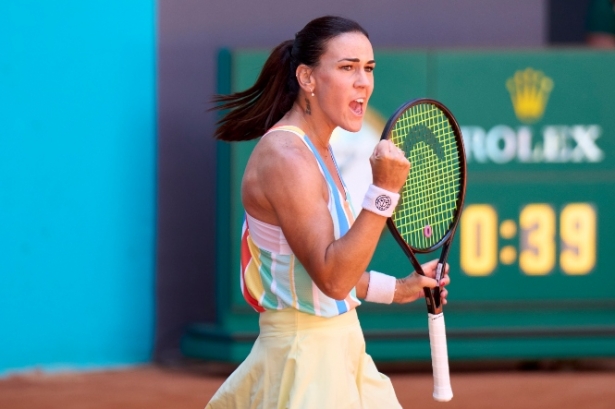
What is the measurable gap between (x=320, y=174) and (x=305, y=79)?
0.30 metres

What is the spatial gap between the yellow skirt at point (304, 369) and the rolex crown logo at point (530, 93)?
333cm

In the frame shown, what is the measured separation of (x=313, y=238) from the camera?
8.19 feet

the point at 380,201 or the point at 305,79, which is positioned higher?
the point at 305,79

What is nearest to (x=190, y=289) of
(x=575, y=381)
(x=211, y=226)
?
(x=211, y=226)

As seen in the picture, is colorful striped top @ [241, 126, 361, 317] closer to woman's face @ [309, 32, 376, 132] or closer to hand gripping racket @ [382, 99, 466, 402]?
woman's face @ [309, 32, 376, 132]

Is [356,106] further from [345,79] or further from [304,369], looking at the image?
[304,369]

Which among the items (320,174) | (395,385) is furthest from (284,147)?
(395,385)

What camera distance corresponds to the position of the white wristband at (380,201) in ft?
8.14

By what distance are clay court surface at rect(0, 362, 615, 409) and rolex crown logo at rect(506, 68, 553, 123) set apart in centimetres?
134

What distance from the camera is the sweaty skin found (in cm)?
247

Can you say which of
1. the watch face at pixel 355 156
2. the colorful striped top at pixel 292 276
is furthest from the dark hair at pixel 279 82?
the watch face at pixel 355 156

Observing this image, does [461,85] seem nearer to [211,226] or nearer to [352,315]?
Result: [211,226]

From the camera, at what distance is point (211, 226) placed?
664 cm

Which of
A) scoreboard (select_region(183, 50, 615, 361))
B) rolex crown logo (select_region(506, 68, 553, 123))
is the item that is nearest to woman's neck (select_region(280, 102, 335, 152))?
scoreboard (select_region(183, 50, 615, 361))
